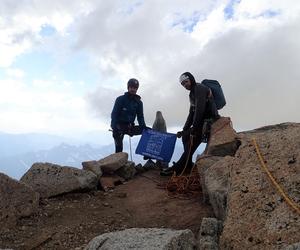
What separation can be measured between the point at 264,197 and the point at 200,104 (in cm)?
521

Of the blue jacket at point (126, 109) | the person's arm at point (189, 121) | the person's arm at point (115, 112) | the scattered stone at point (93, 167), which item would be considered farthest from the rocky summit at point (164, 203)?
the blue jacket at point (126, 109)

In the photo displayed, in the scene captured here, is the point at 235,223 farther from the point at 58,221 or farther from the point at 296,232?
the point at 58,221

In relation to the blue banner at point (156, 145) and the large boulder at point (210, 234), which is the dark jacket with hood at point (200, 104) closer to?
the blue banner at point (156, 145)

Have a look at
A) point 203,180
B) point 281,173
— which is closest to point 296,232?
point 281,173

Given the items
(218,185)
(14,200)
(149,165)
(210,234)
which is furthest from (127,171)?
(210,234)

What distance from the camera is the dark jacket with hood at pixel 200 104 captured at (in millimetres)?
12664

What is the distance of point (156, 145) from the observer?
14.7 m

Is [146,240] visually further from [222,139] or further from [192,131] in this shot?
[222,139]

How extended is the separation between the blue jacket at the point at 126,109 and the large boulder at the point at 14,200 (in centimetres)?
463

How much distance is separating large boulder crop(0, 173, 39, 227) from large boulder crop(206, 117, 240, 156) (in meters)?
5.12

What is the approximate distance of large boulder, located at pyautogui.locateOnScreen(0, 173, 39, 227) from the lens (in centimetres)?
1033

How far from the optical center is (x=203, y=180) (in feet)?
37.2

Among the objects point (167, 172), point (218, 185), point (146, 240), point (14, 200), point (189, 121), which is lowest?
point (146, 240)

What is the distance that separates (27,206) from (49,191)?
1306 millimetres
